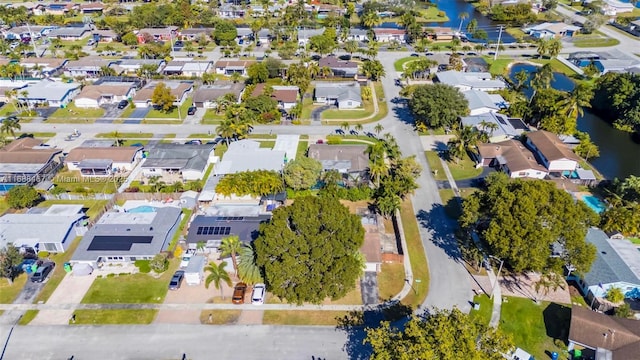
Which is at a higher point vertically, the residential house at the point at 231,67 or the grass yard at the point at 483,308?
the residential house at the point at 231,67

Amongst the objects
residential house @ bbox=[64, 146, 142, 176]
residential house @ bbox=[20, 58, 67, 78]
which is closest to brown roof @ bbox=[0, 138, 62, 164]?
residential house @ bbox=[64, 146, 142, 176]

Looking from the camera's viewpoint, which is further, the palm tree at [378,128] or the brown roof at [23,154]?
the palm tree at [378,128]

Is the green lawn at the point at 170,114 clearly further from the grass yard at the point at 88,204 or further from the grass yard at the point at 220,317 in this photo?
the grass yard at the point at 220,317

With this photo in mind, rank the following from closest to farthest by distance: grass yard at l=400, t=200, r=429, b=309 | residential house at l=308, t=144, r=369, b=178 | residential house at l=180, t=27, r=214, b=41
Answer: grass yard at l=400, t=200, r=429, b=309 → residential house at l=308, t=144, r=369, b=178 → residential house at l=180, t=27, r=214, b=41

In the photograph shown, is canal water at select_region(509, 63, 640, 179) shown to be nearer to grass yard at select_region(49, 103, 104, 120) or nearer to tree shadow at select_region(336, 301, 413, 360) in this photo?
tree shadow at select_region(336, 301, 413, 360)

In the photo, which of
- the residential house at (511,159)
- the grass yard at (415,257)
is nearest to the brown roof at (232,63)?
the residential house at (511,159)

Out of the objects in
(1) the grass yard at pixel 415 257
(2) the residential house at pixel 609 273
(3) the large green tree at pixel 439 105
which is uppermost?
(3) the large green tree at pixel 439 105

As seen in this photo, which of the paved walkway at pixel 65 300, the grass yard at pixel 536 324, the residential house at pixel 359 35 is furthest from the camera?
the residential house at pixel 359 35
